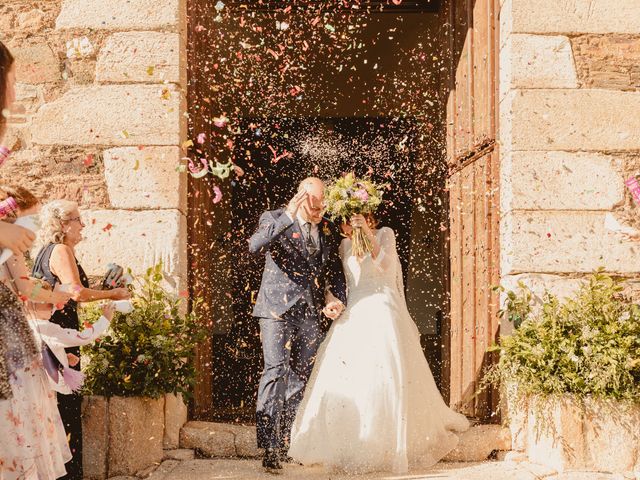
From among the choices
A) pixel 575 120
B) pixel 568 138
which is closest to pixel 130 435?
pixel 568 138

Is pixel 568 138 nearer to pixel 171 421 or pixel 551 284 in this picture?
pixel 551 284

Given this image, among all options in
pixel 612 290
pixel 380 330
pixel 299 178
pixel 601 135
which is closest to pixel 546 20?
pixel 601 135

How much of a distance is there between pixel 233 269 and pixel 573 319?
5435 mm

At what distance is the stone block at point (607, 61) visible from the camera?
541cm

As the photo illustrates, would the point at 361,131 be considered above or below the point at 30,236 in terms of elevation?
above

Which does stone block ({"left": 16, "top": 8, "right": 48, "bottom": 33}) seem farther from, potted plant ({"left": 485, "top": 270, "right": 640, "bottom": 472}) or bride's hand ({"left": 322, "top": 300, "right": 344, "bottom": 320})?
potted plant ({"left": 485, "top": 270, "right": 640, "bottom": 472})

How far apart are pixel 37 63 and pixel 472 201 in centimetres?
317

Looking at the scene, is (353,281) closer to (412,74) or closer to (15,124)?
(15,124)

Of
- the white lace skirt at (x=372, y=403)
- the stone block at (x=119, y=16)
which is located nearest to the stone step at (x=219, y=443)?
the white lace skirt at (x=372, y=403)

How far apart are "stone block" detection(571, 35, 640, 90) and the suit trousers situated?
7.93 ft

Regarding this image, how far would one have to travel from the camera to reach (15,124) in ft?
18.0

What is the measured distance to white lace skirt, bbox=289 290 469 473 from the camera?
4.85 m

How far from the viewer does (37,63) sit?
5539mm

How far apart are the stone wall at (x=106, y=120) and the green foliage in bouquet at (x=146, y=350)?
31 centimetres
